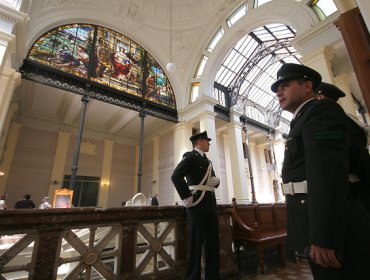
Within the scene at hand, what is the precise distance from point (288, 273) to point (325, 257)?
2.62m

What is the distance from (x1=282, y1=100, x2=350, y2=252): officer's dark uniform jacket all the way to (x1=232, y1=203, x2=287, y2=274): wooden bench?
229cm

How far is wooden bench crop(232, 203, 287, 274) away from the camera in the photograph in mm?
3285

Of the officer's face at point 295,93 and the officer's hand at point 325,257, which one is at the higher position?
the officer's face at point 295,93

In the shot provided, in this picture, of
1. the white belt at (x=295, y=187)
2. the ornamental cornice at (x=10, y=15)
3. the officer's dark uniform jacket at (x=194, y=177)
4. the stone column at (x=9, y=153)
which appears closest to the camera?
the white belt at (x=295, y=187)

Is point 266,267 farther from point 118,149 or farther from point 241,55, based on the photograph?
point 118,149

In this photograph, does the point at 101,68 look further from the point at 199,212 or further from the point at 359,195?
the point at 359,195

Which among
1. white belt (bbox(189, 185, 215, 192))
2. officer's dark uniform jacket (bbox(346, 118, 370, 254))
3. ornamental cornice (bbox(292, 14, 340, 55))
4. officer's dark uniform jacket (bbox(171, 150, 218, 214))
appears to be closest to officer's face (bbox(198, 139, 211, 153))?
officer's dark uniform jacket (bbox(171, 150, 218, 214))

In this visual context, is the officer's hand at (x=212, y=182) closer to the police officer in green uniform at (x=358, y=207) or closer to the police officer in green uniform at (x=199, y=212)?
the police officer in green uniform at (x=199, y=212)

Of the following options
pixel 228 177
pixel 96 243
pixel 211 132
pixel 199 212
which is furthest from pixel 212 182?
pixel 228 177

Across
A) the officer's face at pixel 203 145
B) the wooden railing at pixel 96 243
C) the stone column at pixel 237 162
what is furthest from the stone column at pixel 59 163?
the officer's face at pixel 203 145

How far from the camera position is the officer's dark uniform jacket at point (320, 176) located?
85 centimetres

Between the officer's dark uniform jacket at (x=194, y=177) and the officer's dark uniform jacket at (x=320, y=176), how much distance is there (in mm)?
1091

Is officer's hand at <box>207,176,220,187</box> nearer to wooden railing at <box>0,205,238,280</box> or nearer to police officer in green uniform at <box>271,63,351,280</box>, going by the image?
wooden railing at <box>0,205,238,280</box>

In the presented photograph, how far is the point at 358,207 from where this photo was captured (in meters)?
0.97
